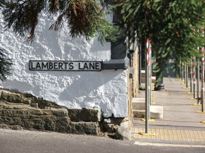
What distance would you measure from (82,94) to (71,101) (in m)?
0.26

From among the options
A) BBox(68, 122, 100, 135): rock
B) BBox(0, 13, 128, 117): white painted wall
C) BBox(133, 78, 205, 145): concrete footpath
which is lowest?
BBox(133, 78, 205, 145): concrete footpath

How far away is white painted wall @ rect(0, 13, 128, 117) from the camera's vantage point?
11.3m

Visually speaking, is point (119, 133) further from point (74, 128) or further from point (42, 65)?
point (42, 65)

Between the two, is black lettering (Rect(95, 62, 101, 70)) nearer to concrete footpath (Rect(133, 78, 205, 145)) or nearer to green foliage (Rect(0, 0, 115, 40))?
concrete footpath (Rect(133, 78, 205, 145))

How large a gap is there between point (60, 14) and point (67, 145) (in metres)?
7.26

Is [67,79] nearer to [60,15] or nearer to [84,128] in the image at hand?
[84,128]

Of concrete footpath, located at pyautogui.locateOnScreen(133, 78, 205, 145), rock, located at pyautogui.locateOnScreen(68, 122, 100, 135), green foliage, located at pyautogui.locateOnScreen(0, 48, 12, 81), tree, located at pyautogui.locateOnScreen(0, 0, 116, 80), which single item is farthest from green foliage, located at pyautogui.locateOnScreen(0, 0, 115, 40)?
rock, located at pyautogui.locateOnScreen(68, 122, 100, 135)

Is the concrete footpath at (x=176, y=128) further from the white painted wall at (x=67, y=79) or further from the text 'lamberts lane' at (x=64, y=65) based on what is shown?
the text 'lamberts lane' at (x=64, y=65)

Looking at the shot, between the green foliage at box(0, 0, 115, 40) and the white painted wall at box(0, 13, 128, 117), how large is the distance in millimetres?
7955

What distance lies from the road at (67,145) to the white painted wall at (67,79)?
76 cm

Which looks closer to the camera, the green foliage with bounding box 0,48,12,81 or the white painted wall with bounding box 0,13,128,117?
the green foliage with bounding box 0,48,12,81

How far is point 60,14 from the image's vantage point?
10.2 feet

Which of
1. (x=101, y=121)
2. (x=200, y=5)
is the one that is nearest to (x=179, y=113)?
(x=101, y=121)

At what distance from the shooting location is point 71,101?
11.4 meters
